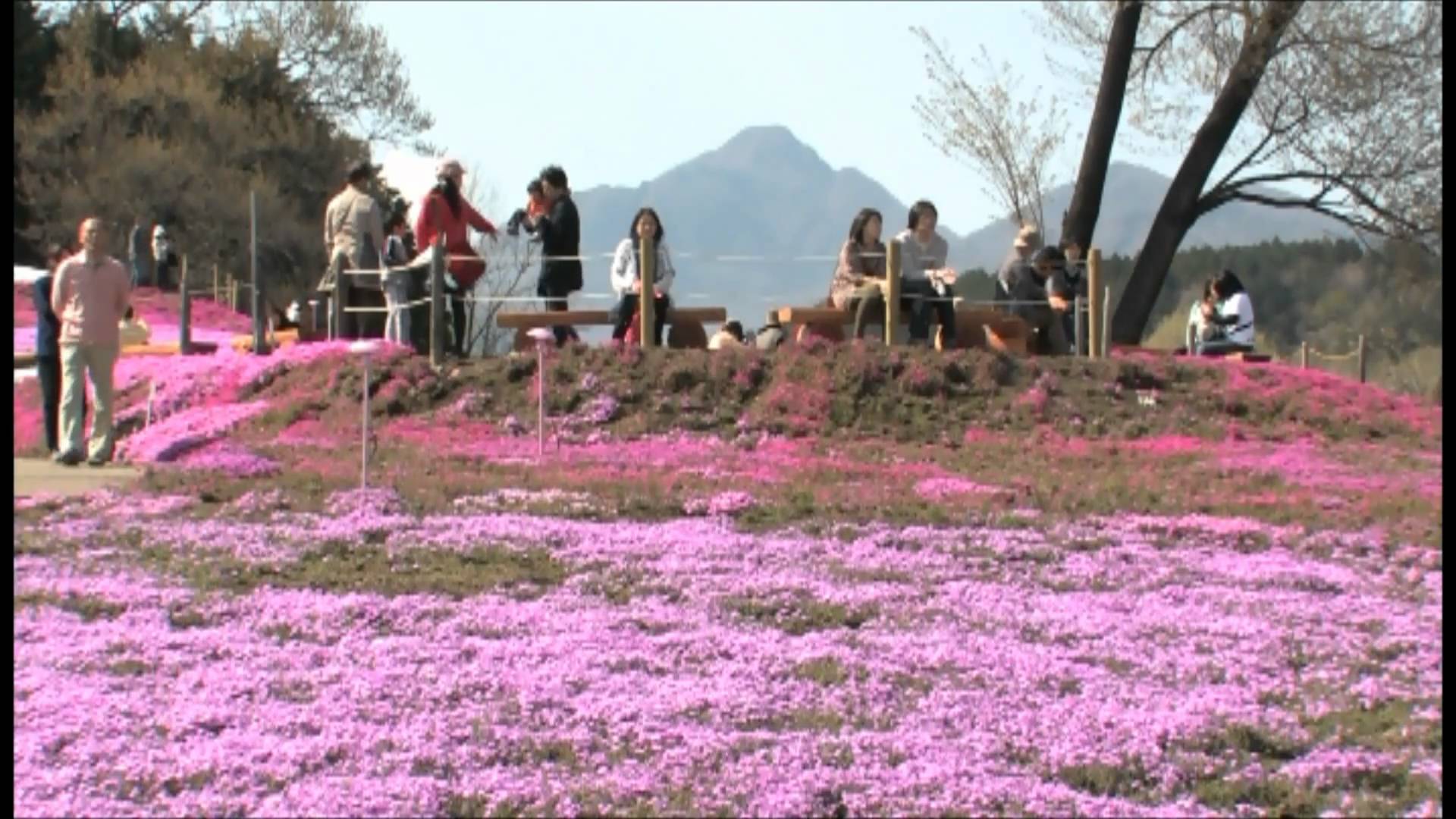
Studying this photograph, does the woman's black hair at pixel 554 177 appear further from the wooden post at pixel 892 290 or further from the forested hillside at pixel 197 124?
the forested hillside at pixel 197 124

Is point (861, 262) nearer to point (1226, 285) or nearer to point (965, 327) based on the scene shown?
point (965, 327)

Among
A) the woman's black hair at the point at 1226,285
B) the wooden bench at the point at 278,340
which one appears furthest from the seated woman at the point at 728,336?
the woman's black hair at the point at 1226,285

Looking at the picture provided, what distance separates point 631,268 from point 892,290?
2397 mm

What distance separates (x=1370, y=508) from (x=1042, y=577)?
383cm

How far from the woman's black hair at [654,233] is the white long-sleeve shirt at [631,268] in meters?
0.06

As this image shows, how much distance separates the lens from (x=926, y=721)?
7883 mm

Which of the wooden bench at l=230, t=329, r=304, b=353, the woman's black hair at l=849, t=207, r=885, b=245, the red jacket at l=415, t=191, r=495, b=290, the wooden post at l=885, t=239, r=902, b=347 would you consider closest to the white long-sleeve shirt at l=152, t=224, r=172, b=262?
the wooden bench at l=230, t=329, r=304, b=353

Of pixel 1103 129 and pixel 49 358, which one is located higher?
pixel 1103 129

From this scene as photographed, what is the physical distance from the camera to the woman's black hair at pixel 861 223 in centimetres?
2009

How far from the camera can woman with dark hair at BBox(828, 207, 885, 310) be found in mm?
20219

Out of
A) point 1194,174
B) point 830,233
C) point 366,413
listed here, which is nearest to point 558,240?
point 366,413

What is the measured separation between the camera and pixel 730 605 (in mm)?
10242

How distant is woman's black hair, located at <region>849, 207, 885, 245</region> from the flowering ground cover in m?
1.69

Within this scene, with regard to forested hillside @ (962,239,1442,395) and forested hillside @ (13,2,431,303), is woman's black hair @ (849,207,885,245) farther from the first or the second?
forested hillside @ (13,2,431,303)
